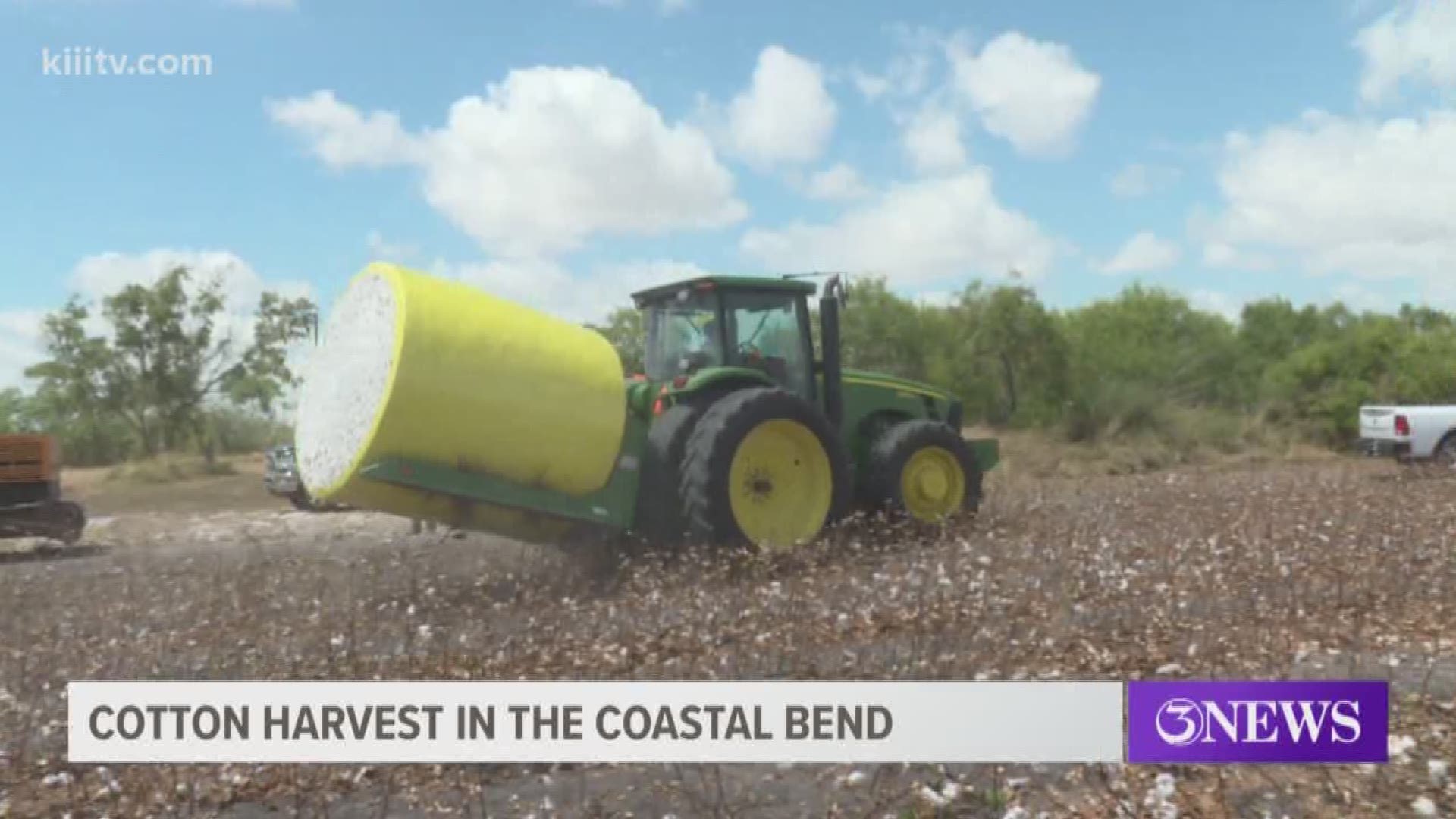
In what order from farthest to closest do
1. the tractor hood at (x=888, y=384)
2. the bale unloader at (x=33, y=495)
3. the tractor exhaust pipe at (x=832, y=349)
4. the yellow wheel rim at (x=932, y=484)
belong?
the bale unloader at (x=33, y=495) < the tractor hood at (x=888, y=384) < the yellow wheel rim at (x=932, y=484) < the tractor exhaust pipe at (x=832, y=349)

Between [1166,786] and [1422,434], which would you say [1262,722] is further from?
[1422,434]

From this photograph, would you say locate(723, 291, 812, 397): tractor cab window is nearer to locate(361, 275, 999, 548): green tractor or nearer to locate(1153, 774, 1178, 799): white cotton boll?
locate(361, 275, 999, 548): green tractor

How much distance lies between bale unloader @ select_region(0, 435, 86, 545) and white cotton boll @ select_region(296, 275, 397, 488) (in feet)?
30.9

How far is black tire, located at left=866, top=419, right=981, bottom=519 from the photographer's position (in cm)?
1052

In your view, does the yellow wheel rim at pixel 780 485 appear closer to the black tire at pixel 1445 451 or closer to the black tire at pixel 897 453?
the black tire at pixel 897 453

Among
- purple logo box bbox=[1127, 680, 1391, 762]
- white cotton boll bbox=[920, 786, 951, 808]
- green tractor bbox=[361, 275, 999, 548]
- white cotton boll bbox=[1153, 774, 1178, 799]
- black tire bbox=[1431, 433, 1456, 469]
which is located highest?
green tractor bbox=[361, 275, 999, 548]

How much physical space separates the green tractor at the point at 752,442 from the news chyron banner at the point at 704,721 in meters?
2.32

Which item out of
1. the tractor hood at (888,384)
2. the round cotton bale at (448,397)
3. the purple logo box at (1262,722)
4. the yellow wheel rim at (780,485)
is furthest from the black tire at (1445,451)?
the purple logo box at (1262,722)

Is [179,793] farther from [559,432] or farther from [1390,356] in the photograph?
[1390,356]

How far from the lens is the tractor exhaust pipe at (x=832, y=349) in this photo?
32.2 ft

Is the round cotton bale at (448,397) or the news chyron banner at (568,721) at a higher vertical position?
the round cotton bale at (448,397)

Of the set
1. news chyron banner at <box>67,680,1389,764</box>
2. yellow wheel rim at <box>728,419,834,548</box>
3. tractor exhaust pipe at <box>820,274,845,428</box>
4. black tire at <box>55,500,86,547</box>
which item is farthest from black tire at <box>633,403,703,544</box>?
black tire at <box>55,500,86,547</box>

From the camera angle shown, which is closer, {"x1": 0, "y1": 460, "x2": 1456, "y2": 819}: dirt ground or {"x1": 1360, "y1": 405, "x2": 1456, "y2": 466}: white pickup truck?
{"x1": 0, "y1": 460, "x2": 1456, "y2": 819}: dirt ground

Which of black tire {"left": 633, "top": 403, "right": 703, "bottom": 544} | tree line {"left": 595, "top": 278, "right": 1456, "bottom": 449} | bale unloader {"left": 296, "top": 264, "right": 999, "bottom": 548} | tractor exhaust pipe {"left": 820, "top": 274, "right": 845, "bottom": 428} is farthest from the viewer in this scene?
tree line {"left": 595, "top": 278, "right": 1456, "bottom": 449}
